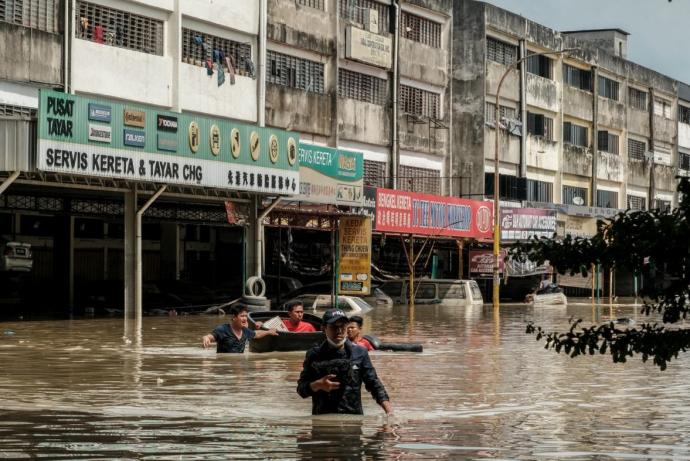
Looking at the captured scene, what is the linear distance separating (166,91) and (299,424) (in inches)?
1237

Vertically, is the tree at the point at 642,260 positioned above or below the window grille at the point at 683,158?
below

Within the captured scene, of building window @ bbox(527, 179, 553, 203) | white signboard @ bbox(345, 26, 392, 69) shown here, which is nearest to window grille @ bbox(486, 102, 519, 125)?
building window @ bbox(527, 179, 553, 203)

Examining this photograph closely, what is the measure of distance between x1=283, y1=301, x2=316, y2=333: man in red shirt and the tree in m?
13.3

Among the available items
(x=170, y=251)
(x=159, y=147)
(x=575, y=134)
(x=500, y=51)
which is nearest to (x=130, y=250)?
(x=159, y=147)

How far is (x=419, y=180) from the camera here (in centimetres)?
6206

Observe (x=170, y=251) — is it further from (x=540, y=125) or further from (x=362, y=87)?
(x=540, y=125)

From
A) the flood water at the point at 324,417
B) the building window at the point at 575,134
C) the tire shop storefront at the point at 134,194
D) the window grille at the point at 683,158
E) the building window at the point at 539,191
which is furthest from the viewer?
the window grille at the point at 683,158

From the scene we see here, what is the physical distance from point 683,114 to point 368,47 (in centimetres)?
4298

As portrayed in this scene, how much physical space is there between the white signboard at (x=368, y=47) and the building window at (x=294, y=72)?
1878 mm

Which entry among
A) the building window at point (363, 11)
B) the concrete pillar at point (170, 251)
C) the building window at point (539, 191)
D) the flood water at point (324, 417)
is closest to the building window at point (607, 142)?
the building window at point (539, 191)

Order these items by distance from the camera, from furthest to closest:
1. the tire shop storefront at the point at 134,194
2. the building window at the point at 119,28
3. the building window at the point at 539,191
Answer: the building window at the point at 539,191 < the building window at the point at 119,28 < the tire shop storefront at the point at 134,194

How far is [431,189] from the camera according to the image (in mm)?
63156

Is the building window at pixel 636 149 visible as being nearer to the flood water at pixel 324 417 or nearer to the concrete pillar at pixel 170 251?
the concrete pillar at pixel 170 251

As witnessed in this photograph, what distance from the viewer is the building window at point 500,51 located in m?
68.3
